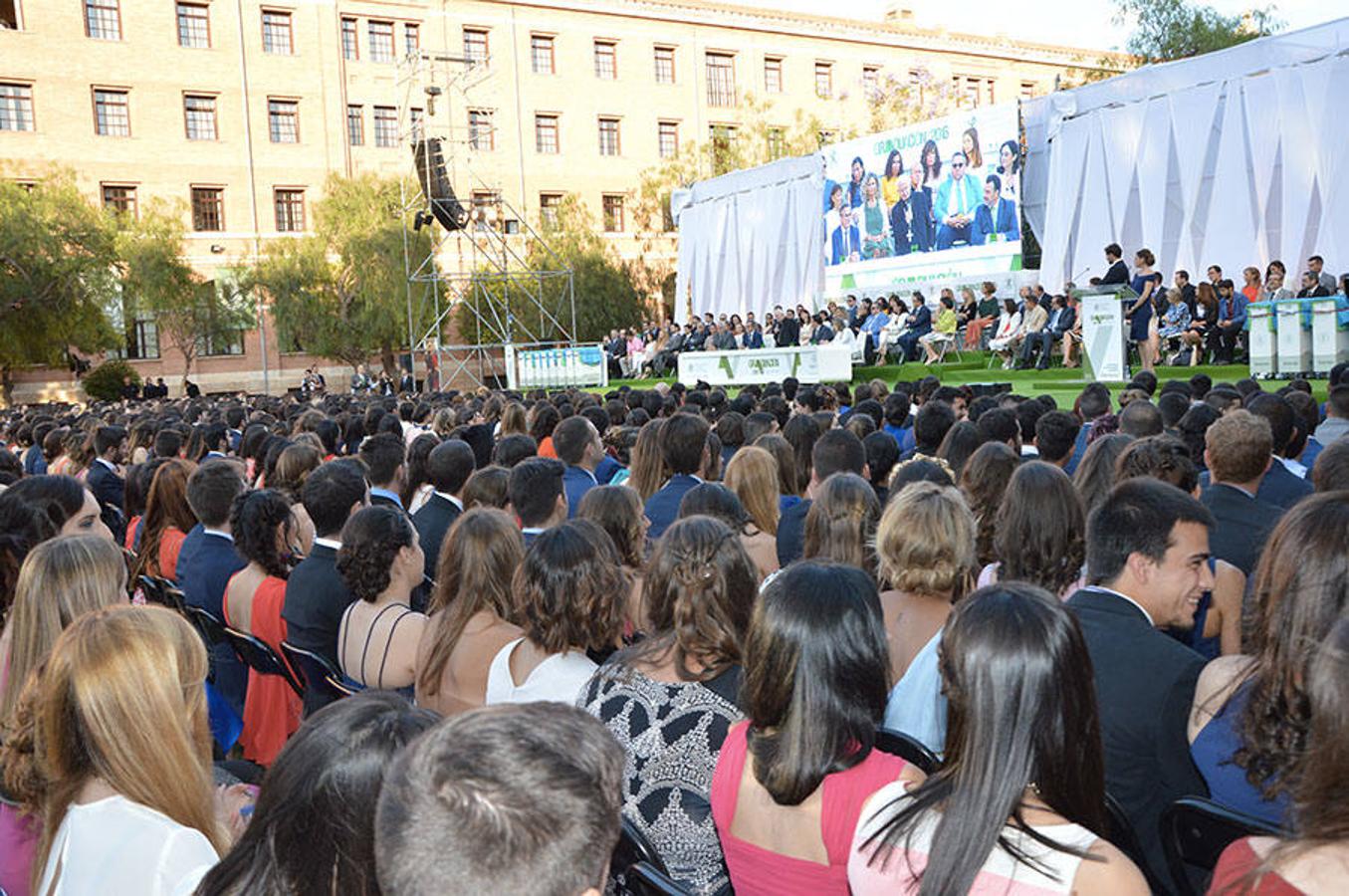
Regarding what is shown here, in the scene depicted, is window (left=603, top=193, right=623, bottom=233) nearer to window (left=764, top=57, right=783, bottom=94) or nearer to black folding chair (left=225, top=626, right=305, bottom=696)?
window (left=764, top=57, right=783, bottom=94)

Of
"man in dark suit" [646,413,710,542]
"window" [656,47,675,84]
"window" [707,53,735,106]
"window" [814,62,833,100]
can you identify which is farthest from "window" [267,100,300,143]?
"man in dark suit" [646,413,710,542]

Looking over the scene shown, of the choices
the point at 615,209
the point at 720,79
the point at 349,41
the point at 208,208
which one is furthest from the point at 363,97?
the point at 720,79

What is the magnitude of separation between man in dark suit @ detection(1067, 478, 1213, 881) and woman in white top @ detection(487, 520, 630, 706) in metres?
1.32

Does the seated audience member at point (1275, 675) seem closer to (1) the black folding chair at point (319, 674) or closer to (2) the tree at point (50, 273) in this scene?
(1) the black folding chair at point (319, 674)

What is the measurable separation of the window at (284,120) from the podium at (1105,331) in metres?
33.2

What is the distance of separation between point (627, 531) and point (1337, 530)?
8.94ft

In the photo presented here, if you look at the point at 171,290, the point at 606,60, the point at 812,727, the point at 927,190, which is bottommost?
the point at 812,727

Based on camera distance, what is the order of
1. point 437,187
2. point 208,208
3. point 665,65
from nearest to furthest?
point 437,187 → point 208,208 → point 665,65

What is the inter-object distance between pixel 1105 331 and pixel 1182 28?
105ft

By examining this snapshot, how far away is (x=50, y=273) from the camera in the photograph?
95.1 feet

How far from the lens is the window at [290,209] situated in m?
40.3

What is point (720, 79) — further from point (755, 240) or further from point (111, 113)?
point (111, 113)

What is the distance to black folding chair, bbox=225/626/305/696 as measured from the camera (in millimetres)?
4484

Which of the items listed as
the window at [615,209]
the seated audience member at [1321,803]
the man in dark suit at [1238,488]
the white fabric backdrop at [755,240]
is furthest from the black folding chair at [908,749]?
the window at [615,209]
